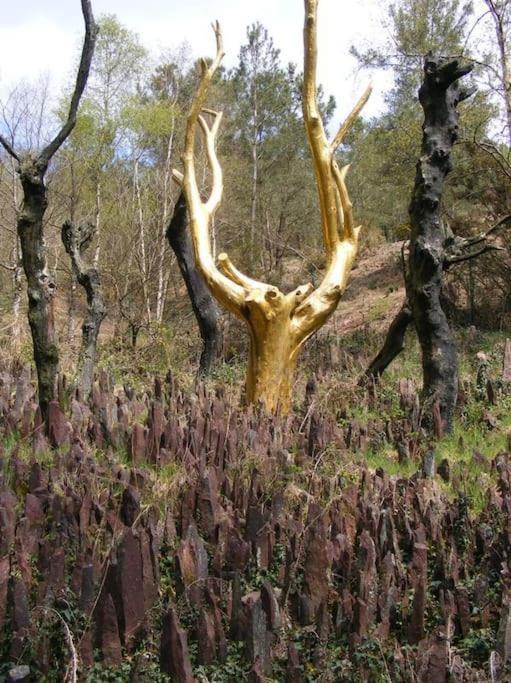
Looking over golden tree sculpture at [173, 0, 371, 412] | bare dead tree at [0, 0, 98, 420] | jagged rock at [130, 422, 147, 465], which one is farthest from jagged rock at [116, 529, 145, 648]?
golden tree sculpture at [173, 0, 371, 412]

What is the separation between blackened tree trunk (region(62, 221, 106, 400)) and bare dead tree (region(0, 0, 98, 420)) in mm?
1006

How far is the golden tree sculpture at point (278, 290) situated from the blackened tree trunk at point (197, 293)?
190 centimetres

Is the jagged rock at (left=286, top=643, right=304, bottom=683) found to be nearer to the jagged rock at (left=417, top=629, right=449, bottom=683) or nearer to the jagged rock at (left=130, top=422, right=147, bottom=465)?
the jagged rock at (left=417, top=629, right=449, bottom=683)

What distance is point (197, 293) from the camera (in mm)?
10016

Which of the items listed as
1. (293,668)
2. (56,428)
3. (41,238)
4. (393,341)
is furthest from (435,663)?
(393,341)

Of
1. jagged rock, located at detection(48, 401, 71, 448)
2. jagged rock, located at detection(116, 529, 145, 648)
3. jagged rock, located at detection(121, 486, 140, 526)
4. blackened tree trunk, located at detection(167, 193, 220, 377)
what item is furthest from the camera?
blackened tree trunk, located at detection(167, 193, 220, 377)

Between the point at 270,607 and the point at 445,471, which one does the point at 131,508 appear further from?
the point at 445,471

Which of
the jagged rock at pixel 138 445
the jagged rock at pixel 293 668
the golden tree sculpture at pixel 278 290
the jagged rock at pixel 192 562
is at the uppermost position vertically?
the golden tree sculpture at pixel 278 290

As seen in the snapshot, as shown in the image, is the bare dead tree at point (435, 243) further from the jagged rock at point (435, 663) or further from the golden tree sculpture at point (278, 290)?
the jagged rock at point (435, 663)

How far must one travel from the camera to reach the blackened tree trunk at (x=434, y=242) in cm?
619

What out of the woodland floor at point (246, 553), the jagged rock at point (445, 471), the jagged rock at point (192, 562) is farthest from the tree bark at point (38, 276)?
the jagged rock at point (445, 471)

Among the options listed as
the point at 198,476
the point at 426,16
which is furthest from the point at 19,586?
the point at 426,16

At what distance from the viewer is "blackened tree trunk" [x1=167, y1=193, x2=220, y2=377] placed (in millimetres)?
9805

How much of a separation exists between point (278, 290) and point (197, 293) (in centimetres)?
336
